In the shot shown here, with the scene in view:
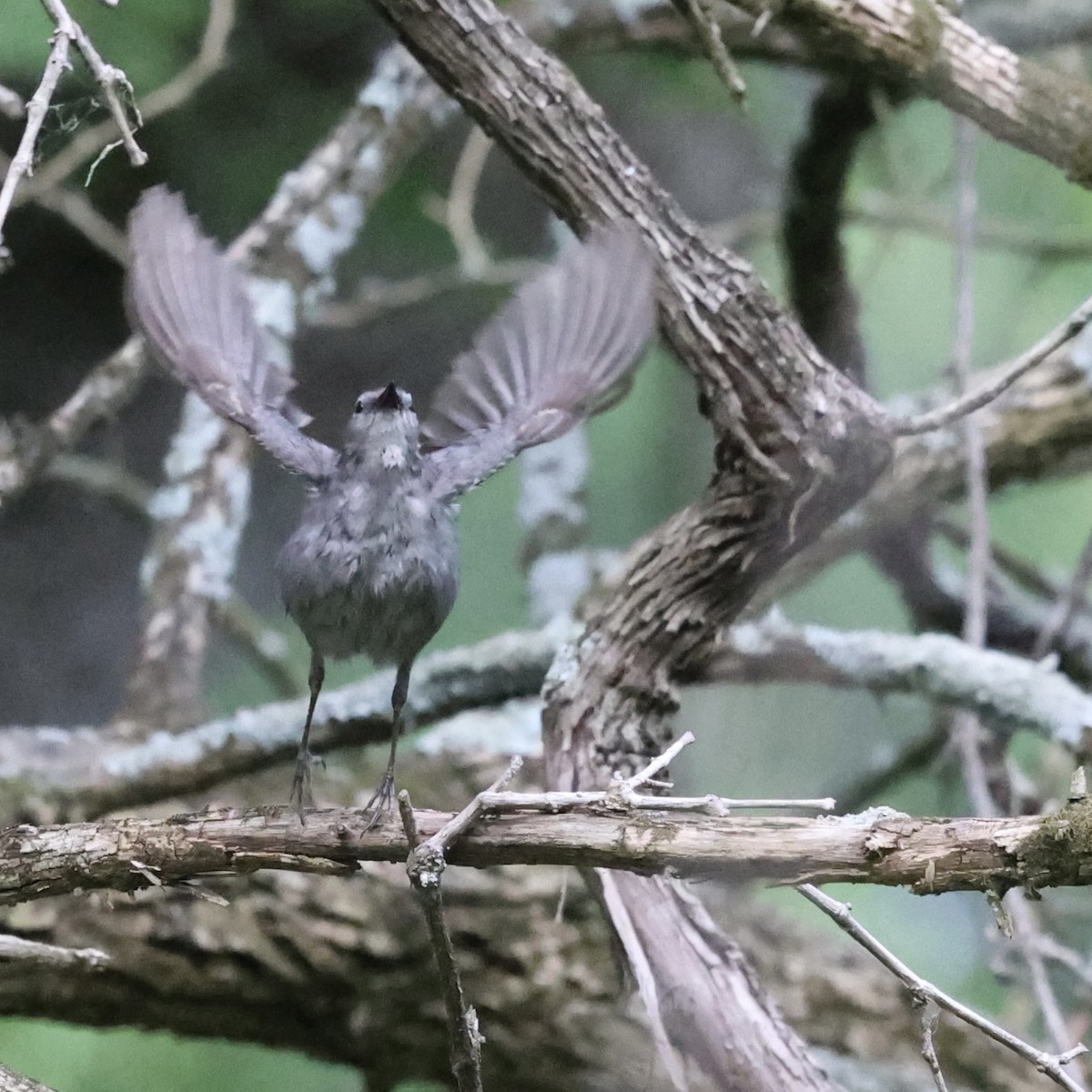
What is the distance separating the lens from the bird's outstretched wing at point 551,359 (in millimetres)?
1077

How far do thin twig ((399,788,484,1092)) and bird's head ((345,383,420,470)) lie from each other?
0.35m

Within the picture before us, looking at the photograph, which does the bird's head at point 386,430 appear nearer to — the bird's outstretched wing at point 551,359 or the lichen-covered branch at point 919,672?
the bird's outstretched wing at point 551,359

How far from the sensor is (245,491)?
5.64 ft

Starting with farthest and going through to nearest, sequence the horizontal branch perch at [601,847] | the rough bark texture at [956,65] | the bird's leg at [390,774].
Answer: the rough bark texture at [956,65]
the bird's leg at [390,774]
the horizontal branch perch at [601,847]

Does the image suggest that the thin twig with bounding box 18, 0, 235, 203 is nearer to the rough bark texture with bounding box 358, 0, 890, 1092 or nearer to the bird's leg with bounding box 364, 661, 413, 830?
the rough bark texture with bounding box 358, 0, 890, 1092

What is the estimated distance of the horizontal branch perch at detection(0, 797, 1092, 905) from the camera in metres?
0.65

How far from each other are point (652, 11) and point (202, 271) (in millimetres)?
1078

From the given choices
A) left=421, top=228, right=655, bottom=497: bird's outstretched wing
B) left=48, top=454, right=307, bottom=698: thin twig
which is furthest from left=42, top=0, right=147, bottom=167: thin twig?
left=48, top=454, right=307, bottom=698: thin twig

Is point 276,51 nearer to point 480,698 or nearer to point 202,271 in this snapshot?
point 202,271

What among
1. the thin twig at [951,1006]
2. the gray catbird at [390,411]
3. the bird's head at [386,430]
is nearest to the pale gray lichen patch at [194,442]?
the gray catbird at [390,411]

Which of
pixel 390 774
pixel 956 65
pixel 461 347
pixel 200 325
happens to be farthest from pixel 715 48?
pixel 461 347

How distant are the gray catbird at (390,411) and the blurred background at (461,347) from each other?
0.38 meters

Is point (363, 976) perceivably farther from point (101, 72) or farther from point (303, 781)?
point (101, 72)

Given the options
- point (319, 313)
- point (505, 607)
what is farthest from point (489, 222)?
point (505, 607)
